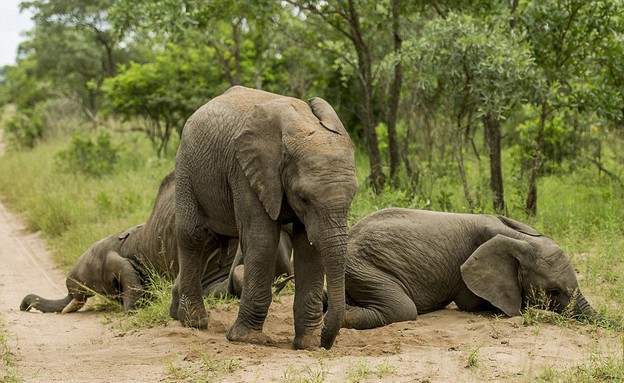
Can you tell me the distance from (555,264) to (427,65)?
365cm

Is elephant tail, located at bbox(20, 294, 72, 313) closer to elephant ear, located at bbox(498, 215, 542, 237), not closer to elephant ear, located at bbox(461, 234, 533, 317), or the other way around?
elephant ear, located at bbox(461, 234, 533, 317)

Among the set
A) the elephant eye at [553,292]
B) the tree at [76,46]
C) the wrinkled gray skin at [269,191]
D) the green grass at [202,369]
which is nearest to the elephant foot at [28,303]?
the wrinkled gray skin at [269,191]

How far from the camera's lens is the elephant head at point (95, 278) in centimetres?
825

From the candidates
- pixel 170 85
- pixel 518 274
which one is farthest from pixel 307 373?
pixel 170 85

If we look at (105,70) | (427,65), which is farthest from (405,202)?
(105,70)

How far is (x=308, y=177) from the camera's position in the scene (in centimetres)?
532

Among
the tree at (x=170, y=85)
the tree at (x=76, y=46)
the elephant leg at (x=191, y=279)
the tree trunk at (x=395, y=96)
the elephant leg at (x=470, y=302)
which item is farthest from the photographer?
the tree at (x=76, y=46)

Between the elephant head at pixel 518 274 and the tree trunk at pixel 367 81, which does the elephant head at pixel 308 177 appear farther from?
the tree trunk at pixel 367 81

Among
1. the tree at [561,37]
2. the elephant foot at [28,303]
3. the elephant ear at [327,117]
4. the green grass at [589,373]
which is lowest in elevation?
the elephant foot at [28,303]

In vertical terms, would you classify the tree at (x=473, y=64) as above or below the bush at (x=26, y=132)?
above

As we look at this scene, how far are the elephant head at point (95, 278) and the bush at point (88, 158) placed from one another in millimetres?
7899

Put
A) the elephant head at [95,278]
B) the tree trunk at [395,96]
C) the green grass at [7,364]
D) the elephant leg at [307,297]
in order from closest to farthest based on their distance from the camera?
1. the green grass at [7,364]
2. the elephant leg at [307,297]
3. the elephant head at [95,278]
4. the tree trunk at [395,96]

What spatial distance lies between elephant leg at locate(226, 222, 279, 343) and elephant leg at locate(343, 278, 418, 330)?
0.83m

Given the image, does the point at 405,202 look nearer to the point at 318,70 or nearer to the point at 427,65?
the point at 427,65
